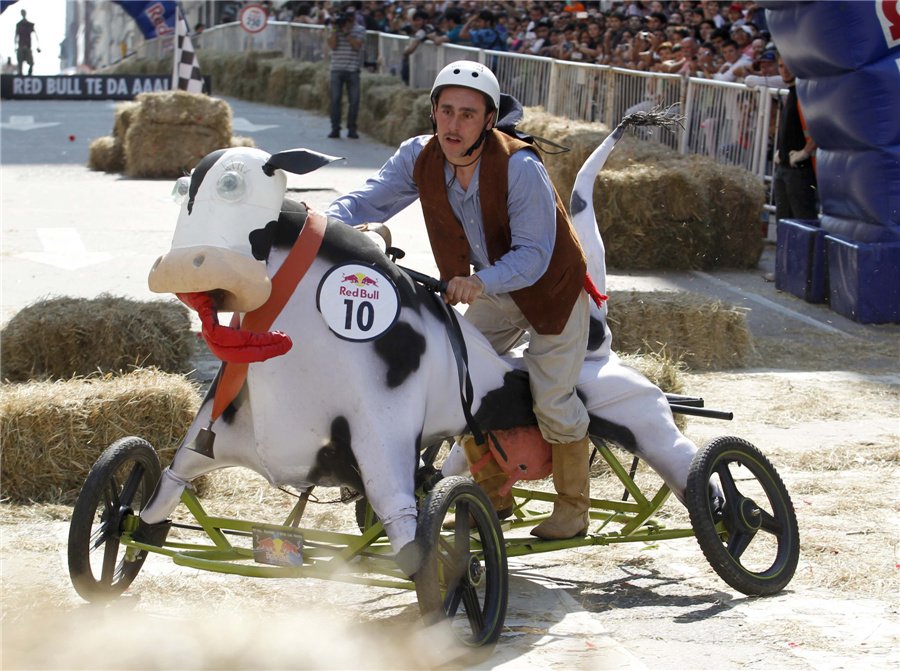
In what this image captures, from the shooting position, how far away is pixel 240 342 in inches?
118

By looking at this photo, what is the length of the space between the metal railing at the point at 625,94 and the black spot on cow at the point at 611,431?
4.44 meters

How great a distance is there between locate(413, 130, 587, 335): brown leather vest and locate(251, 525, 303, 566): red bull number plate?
41.3 inches

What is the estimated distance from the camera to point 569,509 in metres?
3.90

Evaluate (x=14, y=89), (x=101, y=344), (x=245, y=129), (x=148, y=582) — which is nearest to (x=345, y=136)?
(x=245, y=129)

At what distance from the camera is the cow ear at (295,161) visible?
10.3ft

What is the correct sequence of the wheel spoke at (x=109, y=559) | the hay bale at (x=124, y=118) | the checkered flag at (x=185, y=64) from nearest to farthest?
the wheel spoke at (x=109, y=559)
the hay bale at (x=124, y=118)
the checkered flag at (x=185, y=64)

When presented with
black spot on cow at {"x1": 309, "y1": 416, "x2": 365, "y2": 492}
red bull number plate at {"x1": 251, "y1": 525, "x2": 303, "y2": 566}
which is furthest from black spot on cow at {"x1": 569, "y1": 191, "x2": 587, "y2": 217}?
red bull number plate at {"x1": 251, "y1": 525, "x2": 303, "y2": 566}

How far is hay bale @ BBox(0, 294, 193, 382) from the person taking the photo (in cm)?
593

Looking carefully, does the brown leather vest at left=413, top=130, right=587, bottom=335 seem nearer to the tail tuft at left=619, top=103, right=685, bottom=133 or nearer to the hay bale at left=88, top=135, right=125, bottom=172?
the tail tuft at left=619, top=103, right=685, bottom=133

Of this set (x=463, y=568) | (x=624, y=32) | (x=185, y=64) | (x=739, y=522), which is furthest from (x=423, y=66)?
(x=463, y=568)

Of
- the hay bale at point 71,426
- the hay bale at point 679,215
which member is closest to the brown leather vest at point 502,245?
the hay bale at point 71,426

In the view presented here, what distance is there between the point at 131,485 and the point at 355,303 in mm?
1117

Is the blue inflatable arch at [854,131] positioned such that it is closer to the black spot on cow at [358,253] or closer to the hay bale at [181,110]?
the black spot on cow at [358,253]

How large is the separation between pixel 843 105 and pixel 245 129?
43.0ft
